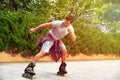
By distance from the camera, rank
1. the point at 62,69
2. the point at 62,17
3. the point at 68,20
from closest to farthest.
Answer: the point at 68,20 < the point at 62,69 < the point at 62,17

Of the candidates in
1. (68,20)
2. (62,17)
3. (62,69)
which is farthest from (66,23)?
(62,17)

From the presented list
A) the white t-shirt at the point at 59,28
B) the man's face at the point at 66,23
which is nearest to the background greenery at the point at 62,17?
the white t-shirt at the point at 59,28

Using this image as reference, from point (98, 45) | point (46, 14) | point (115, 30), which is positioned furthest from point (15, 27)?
point (115, 30)

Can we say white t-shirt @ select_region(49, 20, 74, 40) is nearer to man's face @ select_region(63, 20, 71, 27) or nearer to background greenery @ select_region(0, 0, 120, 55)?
man's face @ select_region(63, 20, 71, 27)

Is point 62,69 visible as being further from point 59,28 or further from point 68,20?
point 68,20

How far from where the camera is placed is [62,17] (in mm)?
10836

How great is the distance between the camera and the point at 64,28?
575 centimetres

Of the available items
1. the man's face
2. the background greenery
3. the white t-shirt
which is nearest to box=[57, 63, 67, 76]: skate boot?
the white t-shirt

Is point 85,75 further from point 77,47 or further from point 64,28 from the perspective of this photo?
point 77,47

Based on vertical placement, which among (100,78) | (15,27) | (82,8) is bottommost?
(100,78)

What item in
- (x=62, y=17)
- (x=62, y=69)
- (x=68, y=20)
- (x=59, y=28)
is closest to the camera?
(x=68, y=20)

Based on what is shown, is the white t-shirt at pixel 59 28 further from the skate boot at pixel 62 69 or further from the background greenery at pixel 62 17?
the background greenery at pixel 62 17

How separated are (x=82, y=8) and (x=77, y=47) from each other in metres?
2.57

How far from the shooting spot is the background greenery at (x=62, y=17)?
8570 mm
